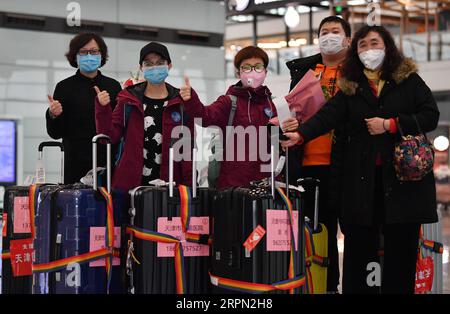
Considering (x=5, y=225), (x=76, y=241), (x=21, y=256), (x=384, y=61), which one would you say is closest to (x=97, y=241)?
(x=76, y=241)

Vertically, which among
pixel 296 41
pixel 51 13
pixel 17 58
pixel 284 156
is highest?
pixel 296 41

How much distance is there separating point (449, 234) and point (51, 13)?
7231 mm

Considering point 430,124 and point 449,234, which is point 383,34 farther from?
point 449,234

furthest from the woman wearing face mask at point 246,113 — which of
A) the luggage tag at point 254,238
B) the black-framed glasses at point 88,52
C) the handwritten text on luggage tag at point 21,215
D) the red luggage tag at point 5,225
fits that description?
the red luggage tag at point 5,225

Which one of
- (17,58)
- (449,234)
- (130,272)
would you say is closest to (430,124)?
(130,272)

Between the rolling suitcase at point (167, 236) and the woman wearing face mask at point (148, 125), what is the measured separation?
1.32 feet

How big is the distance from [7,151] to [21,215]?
291 inches

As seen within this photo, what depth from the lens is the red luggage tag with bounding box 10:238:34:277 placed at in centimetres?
452

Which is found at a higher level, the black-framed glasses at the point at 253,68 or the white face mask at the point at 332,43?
the white face mask at the point at 332,43

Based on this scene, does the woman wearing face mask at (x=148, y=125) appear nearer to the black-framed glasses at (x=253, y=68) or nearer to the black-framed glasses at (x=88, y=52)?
the black-framed glasses at (x=253, y=68)

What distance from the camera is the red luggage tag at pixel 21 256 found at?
452cm

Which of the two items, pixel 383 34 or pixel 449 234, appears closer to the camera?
pixel 383 34

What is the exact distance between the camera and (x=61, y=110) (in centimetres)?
467

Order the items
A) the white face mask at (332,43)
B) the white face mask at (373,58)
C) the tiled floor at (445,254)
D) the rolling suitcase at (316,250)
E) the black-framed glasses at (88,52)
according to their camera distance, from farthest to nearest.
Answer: the tiled floor at (445,254) → the black-framed glasses at (88,52) → the white face mask at (332,43) → the rolling suitcase at (316,250) → the white face mask at (373,58)
